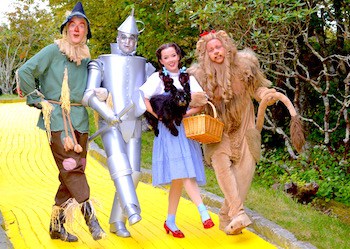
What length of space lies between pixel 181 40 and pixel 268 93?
21.0ft

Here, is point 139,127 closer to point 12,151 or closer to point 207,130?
point 207,130

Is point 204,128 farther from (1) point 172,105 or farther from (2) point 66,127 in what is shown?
(2) point 66,127

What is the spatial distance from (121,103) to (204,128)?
0.83 meters

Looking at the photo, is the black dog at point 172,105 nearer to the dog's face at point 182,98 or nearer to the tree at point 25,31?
the dog's face at point 182,98

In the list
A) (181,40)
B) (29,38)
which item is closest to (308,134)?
(181,40)

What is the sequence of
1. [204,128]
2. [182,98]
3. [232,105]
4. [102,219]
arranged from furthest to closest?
[102,219], [232,105], [182,98], [204,128]

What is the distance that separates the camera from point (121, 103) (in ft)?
18.5

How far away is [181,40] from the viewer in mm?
11844

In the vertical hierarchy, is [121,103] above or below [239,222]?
above

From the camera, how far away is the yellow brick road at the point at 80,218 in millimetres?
5593

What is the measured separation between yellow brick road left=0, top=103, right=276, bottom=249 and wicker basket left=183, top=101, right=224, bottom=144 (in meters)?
0.94

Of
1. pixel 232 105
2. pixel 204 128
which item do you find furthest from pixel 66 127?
pixel 232 105

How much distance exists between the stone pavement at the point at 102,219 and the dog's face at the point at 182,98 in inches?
49.4

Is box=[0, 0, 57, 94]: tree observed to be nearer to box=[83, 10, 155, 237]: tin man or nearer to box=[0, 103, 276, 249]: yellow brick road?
box=[0, 103, 276, 249]: yellow brick road
